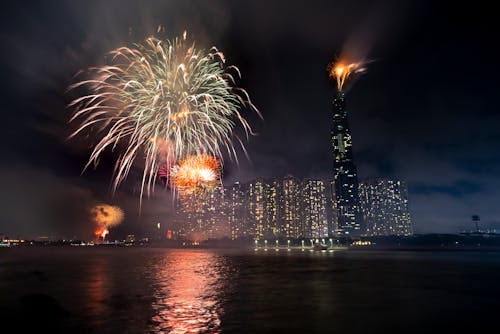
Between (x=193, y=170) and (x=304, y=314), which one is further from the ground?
(x=193, y=170)

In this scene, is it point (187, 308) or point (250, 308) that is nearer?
point (187, 308)

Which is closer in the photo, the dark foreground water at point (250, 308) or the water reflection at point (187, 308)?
the water reflection at point (187, 308)

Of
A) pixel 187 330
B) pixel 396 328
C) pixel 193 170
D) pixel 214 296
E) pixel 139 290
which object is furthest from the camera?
pixel 193 170

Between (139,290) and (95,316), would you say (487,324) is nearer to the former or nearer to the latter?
(95,316)

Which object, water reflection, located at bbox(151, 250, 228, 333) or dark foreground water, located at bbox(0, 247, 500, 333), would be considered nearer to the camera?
water reflection, located at bbox(151, 250, 228, 333)

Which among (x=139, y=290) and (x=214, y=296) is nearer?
(x=214, y=296)

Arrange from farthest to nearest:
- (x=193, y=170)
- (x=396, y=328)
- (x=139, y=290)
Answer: (x=193, y=170) < (x=139, y=290) < (x=396, y=328)

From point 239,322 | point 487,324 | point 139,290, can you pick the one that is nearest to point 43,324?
point 239,322

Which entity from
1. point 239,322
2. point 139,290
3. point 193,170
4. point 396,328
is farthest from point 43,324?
point 193,170

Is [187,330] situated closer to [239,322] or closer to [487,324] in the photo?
[239,322]
